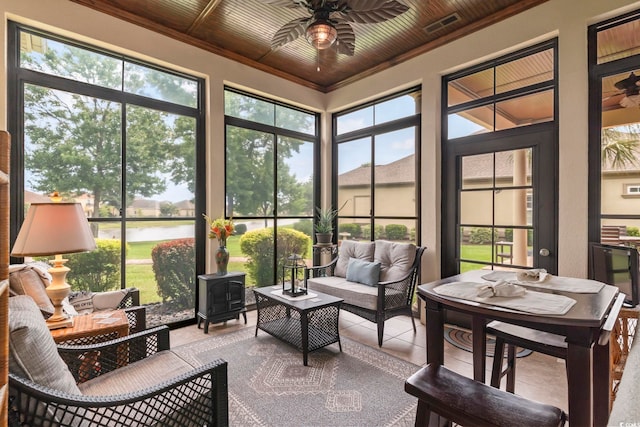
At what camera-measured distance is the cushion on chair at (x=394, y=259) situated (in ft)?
11.9

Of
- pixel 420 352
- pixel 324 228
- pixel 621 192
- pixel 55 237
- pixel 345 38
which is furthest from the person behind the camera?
pixel 324 228

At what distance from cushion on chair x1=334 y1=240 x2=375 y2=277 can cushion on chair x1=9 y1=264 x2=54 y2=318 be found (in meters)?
3.00

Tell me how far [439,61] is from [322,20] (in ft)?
6.50

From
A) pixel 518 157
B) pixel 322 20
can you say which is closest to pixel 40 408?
pixel 322 20

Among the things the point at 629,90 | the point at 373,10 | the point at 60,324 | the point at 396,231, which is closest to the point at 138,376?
the point at 60,324

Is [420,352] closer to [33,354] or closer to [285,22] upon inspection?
[33,354]

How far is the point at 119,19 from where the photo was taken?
3225 mm

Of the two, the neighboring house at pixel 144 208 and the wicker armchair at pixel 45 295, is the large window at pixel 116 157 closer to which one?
the neighboring house at pixel 144 208

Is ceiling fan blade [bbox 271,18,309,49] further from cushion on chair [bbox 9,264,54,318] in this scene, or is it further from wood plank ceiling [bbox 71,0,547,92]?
cushion on chair [bbox 9,264,54,318]

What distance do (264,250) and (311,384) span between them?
2443 mm

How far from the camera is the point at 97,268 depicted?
321 centimetres

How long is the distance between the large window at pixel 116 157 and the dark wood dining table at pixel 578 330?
10.5ft

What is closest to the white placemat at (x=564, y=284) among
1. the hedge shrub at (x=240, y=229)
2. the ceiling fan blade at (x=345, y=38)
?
the ceiling fan blade at (x=345, y=38)

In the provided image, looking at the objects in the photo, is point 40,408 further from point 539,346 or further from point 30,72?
point 30,72
